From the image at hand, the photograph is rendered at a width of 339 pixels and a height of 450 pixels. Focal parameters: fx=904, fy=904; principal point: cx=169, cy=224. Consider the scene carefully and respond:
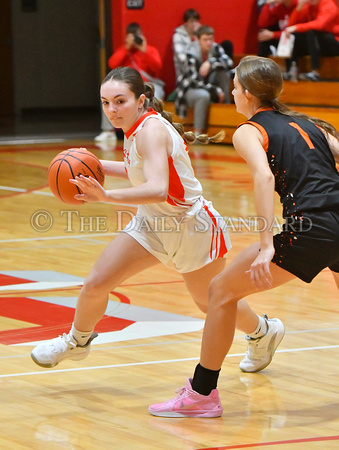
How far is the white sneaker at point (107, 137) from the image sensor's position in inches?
614

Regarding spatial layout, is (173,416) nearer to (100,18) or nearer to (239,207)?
(239,207)

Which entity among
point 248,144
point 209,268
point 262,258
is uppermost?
point 248,144

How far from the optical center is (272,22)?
15.8m

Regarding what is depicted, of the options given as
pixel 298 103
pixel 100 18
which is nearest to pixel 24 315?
pixel 298 103

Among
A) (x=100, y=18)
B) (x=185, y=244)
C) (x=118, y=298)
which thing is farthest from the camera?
(x=100, y=18)

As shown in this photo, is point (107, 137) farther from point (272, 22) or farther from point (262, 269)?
point (262, 269)

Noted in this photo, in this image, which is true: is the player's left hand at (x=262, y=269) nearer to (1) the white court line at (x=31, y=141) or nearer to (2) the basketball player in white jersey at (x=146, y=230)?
(2) the basketball player in white jersey at (x=146, y=230)

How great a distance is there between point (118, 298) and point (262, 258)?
2.41 metres

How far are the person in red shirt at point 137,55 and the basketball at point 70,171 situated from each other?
36.3 feet

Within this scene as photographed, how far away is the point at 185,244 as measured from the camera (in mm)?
4176

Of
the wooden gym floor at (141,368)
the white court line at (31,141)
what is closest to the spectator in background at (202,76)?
the white court line at (31,141)

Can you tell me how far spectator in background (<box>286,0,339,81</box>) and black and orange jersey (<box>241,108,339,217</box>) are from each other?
10.6 metres

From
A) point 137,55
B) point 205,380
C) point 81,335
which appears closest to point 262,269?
point 205,380

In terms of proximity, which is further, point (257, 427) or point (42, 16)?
point (42, 16)
